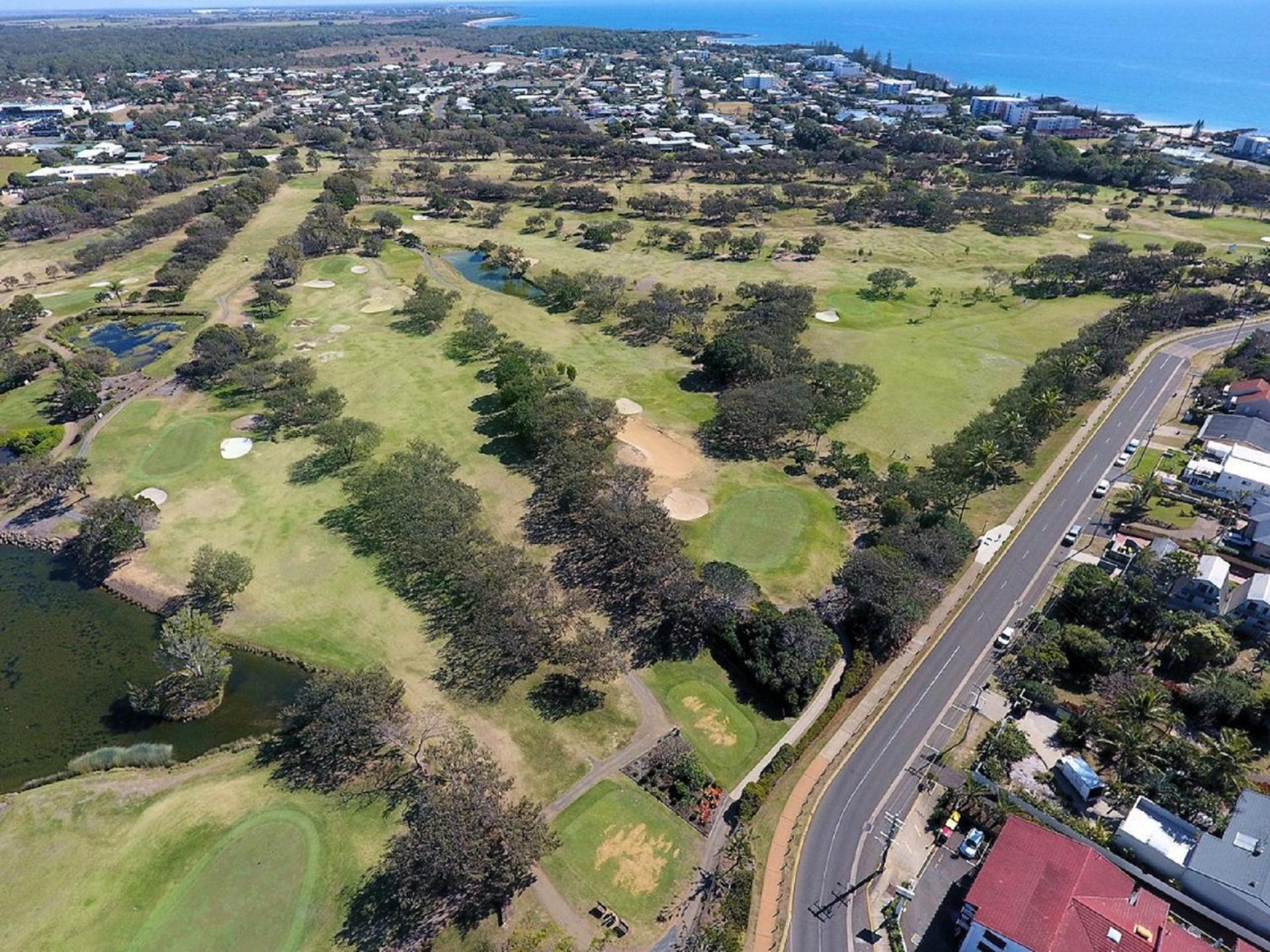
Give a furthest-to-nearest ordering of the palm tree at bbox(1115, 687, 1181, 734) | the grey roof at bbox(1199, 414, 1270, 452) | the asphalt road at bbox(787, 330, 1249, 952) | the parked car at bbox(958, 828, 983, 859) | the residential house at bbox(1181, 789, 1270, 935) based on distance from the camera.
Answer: the grey roof at bbox(1199, 414, 1270, 452), the palm tree at bbox(1115, 687, 1181, 734), the parked car at bbox(958, 828, 983, 859), the asphalt road at bbox(787, 330, 1249, 952), the residential house at bbox(1181, 789, 1270, 935)

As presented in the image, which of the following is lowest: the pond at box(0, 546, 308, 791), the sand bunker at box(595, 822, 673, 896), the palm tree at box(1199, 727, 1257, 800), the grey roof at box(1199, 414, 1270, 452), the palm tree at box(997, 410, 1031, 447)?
the pond at box(0, 546, 308, 791)

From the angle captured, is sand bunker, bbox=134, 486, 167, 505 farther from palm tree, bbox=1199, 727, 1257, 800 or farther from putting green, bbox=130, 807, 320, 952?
palm tree, bbox=1199, 727, 1257, 800

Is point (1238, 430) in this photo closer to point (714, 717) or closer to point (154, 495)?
point (714, 717)

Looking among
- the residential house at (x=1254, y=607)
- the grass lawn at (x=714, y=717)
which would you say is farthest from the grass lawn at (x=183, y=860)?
the residential house at (x=1254, y=607)

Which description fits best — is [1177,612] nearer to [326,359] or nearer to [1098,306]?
[1098,306]

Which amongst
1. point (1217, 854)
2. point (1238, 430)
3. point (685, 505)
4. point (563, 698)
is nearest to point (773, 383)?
point (685, 505)

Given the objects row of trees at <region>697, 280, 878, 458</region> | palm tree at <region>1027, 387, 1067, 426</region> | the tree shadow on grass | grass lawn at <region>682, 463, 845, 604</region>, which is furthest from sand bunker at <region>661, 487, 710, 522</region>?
palm tree at <region>1027, 387, 1067, 426</region>
